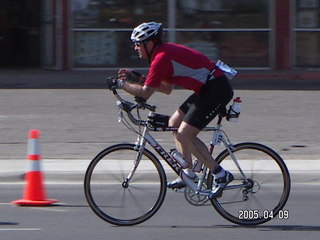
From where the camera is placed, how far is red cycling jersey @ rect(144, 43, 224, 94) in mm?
7098

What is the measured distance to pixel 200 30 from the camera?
800 inches

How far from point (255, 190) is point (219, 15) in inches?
521

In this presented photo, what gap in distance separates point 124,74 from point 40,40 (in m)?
14.7

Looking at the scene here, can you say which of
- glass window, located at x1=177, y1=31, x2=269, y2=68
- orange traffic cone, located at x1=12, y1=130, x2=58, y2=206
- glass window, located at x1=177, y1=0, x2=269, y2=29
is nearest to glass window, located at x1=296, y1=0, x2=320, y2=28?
glass window, located at x1=177, y1=0, x2=269, y2=29

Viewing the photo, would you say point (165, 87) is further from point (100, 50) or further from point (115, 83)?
point (100, 50)

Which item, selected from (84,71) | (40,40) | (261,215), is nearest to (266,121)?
(261,215)

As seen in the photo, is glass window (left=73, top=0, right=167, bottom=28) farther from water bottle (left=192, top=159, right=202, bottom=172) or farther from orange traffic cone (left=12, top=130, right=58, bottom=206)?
water bottle (left=192, top=159, right=202, bottom=172)

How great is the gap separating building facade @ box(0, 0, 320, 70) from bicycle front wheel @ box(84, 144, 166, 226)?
12.9 m

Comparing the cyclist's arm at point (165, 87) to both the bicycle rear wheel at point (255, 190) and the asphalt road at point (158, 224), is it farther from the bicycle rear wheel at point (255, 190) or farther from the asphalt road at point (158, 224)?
the asphalt road at point (158, 224)

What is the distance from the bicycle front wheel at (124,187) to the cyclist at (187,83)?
0.32 metres

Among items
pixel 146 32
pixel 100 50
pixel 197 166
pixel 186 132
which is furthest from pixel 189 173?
pixel 100 50

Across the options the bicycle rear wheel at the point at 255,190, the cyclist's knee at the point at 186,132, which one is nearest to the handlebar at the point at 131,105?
the cyclist's knee at the point at 186,132

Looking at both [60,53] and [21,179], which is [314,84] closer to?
[60,53]

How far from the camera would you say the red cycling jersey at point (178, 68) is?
7.10 meters
